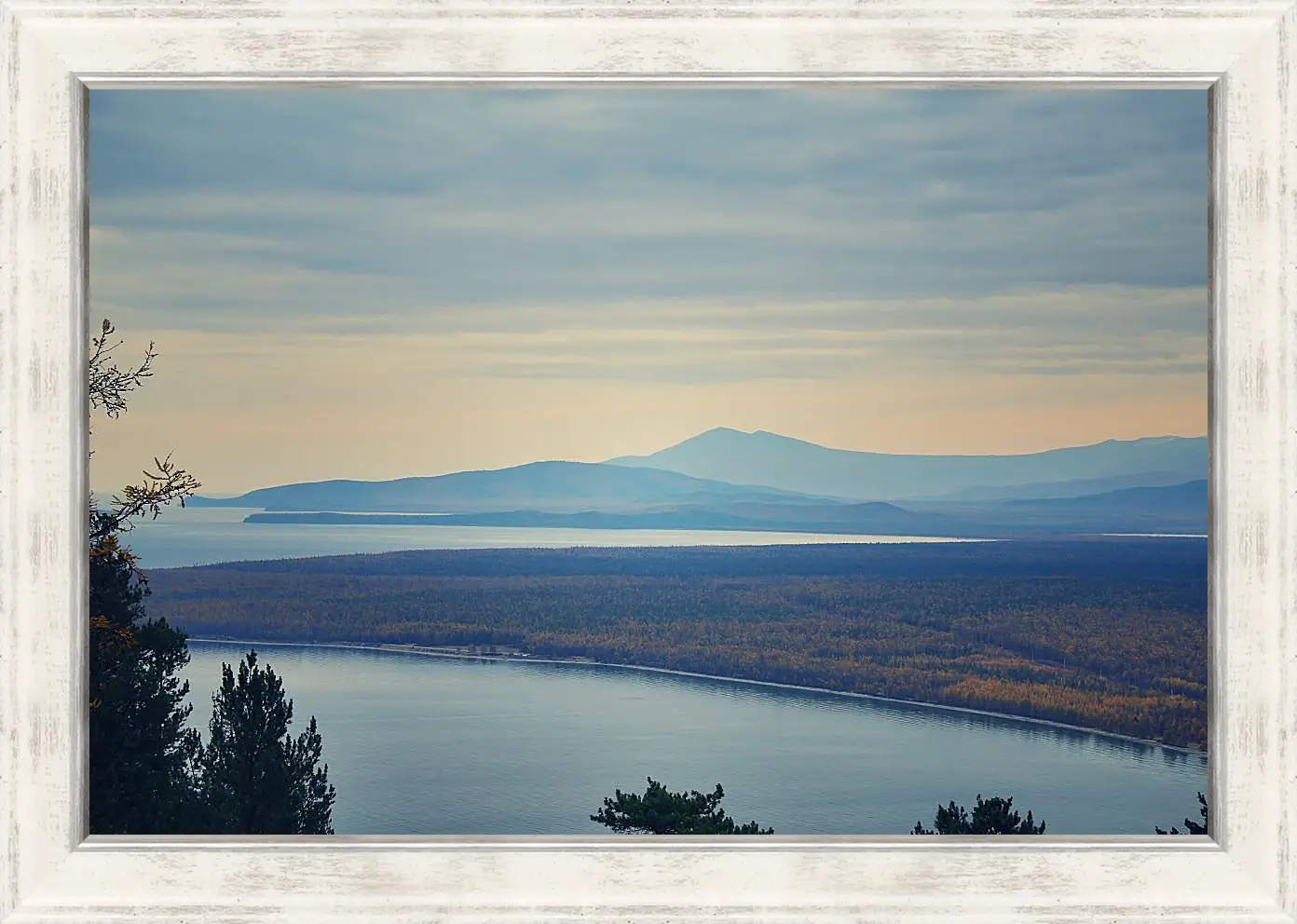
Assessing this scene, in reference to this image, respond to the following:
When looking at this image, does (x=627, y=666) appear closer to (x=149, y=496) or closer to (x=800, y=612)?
(x=800, y=612)

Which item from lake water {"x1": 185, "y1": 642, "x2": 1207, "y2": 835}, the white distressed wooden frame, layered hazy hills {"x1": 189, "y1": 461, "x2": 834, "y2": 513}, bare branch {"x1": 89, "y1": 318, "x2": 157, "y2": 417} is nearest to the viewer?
the white distressed wooden frame

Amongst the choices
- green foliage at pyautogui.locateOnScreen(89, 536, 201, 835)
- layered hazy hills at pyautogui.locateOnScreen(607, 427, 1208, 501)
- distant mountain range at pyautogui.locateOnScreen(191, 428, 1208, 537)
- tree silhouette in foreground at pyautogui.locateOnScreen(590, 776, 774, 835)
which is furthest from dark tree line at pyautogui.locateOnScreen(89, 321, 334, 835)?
layered hazy hills at pyautogui.locateOnScreen(607, 427, 1208, 501)

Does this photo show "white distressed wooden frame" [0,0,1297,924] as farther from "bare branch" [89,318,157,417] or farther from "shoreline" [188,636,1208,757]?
"shoreline" [188,636,1208,757]

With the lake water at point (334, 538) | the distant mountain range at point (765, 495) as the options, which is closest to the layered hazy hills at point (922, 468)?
the distant mountain range at point (765, 495)

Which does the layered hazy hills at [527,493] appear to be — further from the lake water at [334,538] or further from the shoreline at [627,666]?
the shoreline at [627,666]

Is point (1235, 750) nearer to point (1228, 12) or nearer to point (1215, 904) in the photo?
point (1215, 904)

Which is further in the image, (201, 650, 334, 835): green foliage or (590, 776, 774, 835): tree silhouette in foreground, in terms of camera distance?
(201, 650, 334, 835): green foliage
